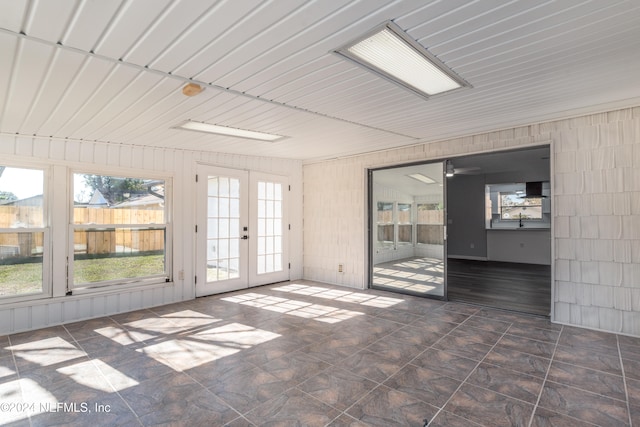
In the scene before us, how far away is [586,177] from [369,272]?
3.39 m

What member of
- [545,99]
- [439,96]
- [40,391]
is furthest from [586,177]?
[40,391]

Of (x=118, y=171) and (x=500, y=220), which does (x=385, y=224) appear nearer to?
(x=118, y=171)

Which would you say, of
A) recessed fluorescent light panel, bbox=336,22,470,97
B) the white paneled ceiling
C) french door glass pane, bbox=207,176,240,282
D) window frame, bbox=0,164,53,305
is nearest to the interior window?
the white paneled ceiling

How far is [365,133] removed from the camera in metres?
4.45

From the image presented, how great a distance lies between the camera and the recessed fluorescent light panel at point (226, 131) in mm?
3881

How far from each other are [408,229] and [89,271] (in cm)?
534

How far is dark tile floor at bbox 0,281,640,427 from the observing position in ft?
7.05

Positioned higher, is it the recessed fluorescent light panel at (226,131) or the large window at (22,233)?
the recessed fluorescent light panel at (226,131)

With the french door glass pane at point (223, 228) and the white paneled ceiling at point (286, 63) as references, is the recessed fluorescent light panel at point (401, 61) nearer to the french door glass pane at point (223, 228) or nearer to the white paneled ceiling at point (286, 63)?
the white paneled ceiling at point (286, 63)

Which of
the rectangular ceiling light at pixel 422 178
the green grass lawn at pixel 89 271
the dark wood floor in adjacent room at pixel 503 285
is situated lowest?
the dark wood floor in adjacent room at pixel 503 285

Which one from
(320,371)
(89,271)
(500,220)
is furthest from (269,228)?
(500,220)

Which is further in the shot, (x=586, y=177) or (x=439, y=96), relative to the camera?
(x=586, y=177)

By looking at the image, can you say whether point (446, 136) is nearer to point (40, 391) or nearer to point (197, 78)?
point (197, 78)

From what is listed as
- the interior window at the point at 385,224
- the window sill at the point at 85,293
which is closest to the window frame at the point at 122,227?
the window sill at the point at 85,293
